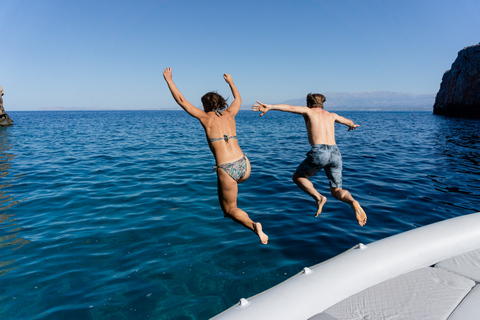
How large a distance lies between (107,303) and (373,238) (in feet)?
18.6

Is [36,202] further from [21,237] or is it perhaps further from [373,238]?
[373,238]

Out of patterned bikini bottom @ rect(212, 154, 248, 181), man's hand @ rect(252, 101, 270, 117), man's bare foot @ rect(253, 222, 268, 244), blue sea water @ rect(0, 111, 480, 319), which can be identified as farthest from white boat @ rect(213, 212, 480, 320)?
man's hand @ rect(252, 101, 270, 117)

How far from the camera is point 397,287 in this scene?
3.46 meters

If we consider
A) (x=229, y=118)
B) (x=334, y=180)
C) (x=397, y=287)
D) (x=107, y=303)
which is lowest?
(x=107, y=303)

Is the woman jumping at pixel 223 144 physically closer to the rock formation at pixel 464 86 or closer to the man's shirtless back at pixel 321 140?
the man's shirtless back at pixel 321 140

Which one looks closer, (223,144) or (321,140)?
(223,144)

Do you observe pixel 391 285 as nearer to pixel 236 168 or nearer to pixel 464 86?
pixel 236 168

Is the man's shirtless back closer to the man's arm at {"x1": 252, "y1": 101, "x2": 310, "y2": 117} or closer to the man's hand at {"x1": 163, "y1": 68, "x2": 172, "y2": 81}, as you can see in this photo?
the man's arm at {"x1": 252, "y1": 101, "x2": 310, "y2": 117}

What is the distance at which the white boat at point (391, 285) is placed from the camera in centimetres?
297

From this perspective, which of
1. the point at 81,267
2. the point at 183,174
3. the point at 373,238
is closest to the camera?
the point at 81,267

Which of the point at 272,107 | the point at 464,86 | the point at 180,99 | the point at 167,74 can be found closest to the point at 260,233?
the point at 272,107

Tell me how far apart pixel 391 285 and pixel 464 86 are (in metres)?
70.4

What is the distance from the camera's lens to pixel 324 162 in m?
5.07

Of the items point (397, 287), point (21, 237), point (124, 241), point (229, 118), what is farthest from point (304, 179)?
point (21, 237)
